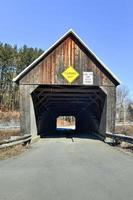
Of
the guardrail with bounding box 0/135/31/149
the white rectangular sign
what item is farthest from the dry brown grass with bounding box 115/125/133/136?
the guardrail with bounding box 0/135/31/149

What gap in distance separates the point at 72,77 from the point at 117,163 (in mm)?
13605

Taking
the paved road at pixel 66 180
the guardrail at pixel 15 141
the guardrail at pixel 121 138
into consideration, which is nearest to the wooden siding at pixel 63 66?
the guardrail at pixel 15 141

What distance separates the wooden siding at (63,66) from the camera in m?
25.0

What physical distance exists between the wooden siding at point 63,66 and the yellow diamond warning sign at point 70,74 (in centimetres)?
18

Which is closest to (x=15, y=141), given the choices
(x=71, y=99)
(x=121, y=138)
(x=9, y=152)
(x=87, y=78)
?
(x=9, y=152)

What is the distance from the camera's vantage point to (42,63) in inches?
995

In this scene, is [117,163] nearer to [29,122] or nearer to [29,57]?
A: [29,122]

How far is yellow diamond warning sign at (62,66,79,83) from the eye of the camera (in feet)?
82.6

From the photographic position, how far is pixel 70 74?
82.8ft

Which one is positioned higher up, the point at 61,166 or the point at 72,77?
the point at 72,77

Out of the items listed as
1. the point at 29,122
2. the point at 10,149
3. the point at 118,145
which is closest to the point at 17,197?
the point at 10,149

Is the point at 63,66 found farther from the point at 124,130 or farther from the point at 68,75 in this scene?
the point at 124,130

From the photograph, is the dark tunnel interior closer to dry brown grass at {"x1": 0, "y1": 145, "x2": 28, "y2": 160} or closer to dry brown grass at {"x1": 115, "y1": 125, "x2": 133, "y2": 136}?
dry brown grass at {"x1": 115, "y1": 125, "x2": 133, "y2": 136}

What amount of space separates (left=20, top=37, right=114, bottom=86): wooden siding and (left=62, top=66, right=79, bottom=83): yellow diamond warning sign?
0.18 meters
